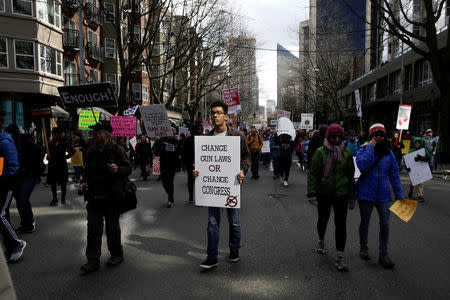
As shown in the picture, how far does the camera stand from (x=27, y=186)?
629 cm

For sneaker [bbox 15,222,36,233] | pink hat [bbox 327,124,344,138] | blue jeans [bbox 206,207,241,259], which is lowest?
sneaker [bbox 15,222,36,233]

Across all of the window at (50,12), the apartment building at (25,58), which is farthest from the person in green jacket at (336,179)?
the window at (50,12)

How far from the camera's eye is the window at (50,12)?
77.0 ft

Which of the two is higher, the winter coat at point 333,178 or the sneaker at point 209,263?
the winter coat at point 333,178

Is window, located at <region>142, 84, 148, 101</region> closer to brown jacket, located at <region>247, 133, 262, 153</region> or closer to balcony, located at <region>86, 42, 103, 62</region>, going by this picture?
balcony, located at <region>86, 42, 103, 62</region>

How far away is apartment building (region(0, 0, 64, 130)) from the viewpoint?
21.6 metres

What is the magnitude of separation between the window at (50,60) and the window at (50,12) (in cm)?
187

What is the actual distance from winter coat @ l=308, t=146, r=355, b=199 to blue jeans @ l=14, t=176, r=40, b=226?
182 inches

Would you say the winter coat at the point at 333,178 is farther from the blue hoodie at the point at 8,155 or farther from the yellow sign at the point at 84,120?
the yellow sign at the point at 84,120

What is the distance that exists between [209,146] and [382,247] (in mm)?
2571

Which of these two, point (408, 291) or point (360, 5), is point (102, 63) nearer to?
point (408, 291)

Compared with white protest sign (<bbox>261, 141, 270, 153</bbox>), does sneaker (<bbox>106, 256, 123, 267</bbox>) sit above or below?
below

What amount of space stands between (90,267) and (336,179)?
324 centimetres

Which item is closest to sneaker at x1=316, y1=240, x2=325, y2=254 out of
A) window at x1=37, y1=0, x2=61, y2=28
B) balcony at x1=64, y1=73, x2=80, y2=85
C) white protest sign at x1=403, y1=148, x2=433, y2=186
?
white protest sign at x1=403, y1=148, x2=433, y2=186
